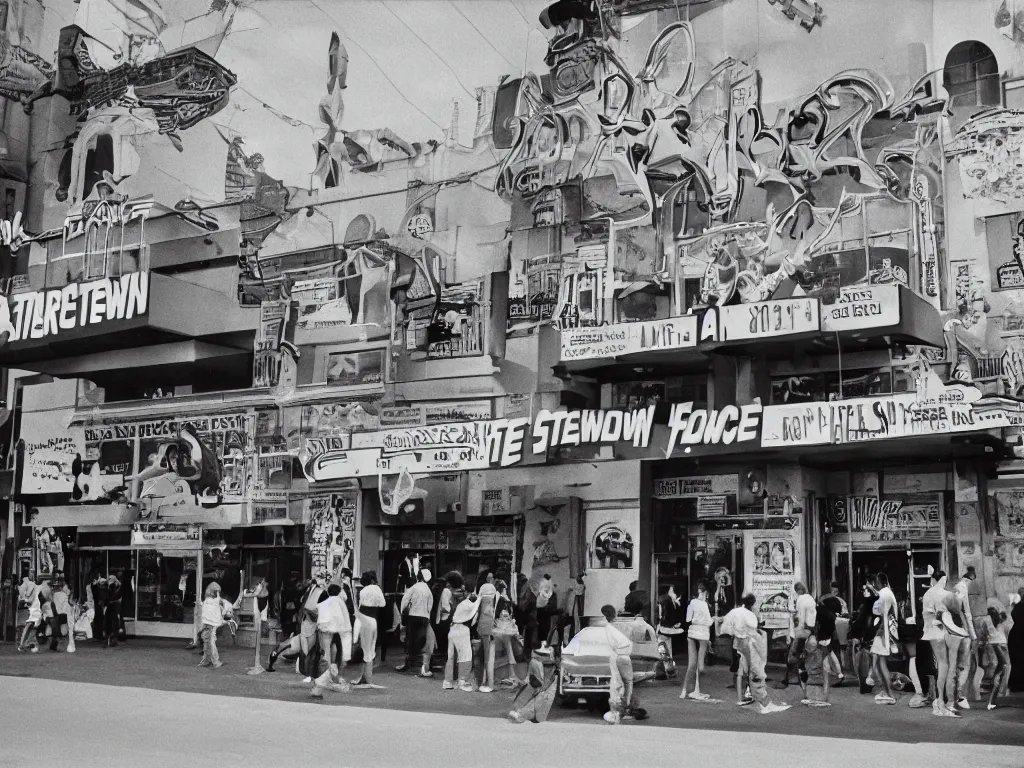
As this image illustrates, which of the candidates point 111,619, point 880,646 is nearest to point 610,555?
point 880,646

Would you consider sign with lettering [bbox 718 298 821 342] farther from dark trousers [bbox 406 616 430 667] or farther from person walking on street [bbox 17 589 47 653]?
person walking on street [bbox 17 589 47 653]

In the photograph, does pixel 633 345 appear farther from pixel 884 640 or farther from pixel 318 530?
pixel 318 530

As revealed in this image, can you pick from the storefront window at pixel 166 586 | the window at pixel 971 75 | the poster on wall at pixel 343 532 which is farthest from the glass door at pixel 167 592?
the window at pixel 971 75

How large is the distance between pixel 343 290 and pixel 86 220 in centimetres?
861

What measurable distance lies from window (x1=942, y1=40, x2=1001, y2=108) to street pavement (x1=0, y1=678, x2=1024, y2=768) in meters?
14.9

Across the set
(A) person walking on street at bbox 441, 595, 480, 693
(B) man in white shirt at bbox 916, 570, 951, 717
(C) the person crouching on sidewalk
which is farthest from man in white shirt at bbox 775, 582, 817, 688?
(C) the person crouching on sidewalk

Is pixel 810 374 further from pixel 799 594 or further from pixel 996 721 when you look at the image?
pixel 996 721

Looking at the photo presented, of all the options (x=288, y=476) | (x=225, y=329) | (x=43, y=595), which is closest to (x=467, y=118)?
(x=225, y=329)

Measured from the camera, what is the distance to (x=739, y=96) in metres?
25.9

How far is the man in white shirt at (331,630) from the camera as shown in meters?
17.4

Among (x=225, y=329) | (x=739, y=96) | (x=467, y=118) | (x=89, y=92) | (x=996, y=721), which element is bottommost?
(x=996, y=721)

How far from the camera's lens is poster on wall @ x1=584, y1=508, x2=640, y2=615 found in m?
25.0

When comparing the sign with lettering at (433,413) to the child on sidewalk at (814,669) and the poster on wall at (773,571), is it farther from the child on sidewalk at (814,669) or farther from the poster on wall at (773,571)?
the child on sidewalk at (814,669)

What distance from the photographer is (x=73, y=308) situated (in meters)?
30.8
